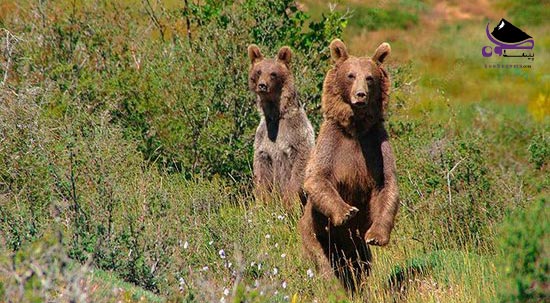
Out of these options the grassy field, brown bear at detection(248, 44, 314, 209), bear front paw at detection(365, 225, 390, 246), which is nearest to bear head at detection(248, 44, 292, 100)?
brown bear at detection(248, 44, 314, 209)

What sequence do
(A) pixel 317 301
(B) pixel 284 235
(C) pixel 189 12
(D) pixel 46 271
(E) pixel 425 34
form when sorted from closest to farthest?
1. (D) pixel 46 271
2. (A) pixel 317 301
3. (B) pixel 284 235
4. (C) pixel 189 12
5. (E) pixel 425 34

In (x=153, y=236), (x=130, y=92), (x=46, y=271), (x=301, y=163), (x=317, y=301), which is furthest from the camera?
(x=130, y=92)

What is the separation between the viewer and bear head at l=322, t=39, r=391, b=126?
9.23 metres

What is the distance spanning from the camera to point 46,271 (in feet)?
18.6

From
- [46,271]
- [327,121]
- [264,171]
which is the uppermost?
[46,271]

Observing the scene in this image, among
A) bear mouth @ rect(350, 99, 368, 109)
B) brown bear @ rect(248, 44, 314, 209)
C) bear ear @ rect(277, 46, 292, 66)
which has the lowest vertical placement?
brown bear @ rect(248, 44, 314, 209)

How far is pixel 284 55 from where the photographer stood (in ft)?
44.5

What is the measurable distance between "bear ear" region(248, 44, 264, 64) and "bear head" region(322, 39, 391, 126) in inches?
151

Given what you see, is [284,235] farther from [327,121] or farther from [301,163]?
[301,163]

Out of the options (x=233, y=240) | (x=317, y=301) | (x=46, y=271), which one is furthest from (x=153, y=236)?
(x=46, y=271)

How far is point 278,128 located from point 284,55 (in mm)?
884

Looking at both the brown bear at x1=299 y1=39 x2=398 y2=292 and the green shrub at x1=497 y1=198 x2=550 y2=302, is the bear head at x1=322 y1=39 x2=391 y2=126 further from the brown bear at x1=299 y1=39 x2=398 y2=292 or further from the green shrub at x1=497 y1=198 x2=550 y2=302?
the green shrub at x1=497 y1=198 x2=550 y2=302

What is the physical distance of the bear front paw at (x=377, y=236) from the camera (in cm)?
866

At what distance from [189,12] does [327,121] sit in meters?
5.95
